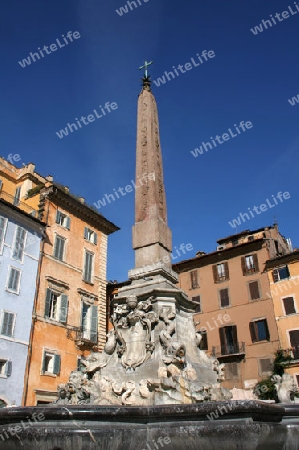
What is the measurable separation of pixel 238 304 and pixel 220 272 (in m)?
2.80

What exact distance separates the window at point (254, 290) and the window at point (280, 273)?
1.25 m

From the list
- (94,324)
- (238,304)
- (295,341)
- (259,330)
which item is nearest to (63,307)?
(94,324)

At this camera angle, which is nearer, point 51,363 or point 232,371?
point 51,363

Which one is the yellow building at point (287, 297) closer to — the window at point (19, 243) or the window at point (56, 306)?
the window at point (56, 306)

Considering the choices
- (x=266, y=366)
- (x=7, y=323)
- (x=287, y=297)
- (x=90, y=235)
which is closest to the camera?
(x=7, y=323)

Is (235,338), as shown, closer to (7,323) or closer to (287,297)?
(287,297)

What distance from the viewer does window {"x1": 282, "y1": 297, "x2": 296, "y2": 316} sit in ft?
76.2

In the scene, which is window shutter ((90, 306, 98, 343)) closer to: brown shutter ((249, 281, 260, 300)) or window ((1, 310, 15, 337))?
window ((1, 310, 15, 337))

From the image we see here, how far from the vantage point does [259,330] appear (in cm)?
2408

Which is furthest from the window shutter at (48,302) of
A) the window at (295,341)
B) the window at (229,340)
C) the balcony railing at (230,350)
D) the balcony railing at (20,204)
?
the window at (295,341)

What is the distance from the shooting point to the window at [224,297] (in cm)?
2632

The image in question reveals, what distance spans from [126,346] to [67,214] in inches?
673

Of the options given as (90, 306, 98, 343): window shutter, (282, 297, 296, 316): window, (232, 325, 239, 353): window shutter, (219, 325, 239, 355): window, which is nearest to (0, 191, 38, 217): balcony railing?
(90, 306, 98, 343): window shutter

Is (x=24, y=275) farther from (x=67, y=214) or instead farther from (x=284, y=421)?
(x=284, y=421)
